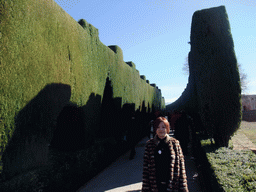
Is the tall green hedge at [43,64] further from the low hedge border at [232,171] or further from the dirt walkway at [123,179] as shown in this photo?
the low hedge border at [232,171]

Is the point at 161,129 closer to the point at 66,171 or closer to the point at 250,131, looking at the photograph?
the point at 66,171

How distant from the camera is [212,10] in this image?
6.55 m

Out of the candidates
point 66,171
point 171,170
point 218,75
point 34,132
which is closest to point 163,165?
point 171,170

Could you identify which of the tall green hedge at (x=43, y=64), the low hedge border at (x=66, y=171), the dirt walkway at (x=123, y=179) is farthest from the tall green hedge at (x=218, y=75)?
the low hedge border at (x=66, y=171)

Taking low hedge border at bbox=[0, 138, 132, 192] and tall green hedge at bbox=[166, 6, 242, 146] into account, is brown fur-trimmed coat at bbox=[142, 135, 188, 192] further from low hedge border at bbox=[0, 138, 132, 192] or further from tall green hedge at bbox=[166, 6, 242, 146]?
tall green hedge at bbox=[166, 6, 242, 146]

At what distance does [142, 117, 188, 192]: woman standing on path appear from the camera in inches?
107

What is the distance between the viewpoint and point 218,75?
6145 mm

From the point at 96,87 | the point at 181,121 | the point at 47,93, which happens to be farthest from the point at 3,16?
the point at 181,121

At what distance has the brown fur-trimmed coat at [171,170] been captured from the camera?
2.71 meters

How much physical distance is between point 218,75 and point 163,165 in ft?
14.2

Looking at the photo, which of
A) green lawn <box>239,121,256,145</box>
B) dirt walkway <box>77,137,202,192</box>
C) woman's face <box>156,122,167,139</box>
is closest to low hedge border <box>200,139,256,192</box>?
dirt walkway <box>77,137,202,192</box>

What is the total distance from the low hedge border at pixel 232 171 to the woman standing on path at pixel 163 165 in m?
0.81

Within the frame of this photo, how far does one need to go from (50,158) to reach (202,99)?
4939 millimetres

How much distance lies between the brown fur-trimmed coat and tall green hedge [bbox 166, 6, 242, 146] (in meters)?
3.91
